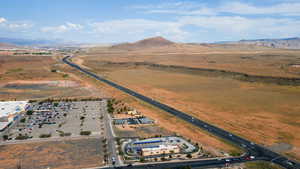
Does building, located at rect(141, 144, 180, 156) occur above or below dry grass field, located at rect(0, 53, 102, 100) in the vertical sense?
below

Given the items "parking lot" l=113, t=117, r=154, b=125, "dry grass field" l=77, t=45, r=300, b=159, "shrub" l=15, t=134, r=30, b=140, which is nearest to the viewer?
"shrub" l=15, t=134, r=30, b=140

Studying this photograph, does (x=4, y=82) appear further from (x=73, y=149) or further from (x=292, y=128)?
(x=292, y=128)

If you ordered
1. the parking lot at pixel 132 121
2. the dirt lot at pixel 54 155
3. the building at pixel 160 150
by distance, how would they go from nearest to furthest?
the dirt lot at pixel 54 155 < the building at pixel 160 150 < the parking lot at pixel 132 121

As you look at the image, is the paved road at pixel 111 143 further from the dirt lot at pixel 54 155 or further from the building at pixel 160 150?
the building at pixel 160 150

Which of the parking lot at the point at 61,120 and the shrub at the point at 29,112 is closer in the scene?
the parking lot at the point at 61,120

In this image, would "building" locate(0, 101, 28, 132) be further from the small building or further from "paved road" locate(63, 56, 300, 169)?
"paved road" locate(63, 56, 300, 169)

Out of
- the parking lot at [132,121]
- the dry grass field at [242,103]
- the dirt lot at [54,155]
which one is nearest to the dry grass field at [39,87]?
the dry grass field at [242,103]

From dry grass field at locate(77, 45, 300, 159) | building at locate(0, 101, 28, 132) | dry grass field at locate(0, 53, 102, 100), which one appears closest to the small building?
dry grass field at locate(77, 45, 300, 159)
